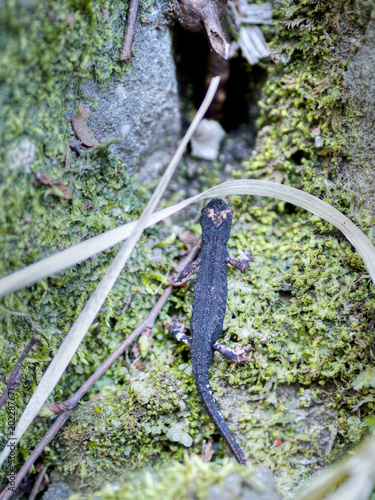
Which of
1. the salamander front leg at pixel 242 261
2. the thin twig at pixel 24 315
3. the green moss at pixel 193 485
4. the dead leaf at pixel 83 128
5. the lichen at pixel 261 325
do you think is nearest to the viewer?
the green moss at pixel 193 485

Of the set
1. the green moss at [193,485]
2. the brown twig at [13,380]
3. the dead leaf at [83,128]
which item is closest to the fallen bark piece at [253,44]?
the dead leaf at [83,128]

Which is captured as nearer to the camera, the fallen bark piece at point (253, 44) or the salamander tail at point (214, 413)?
the salamander tail at point (214, 413)

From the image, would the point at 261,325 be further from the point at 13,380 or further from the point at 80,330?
the point at 13,380

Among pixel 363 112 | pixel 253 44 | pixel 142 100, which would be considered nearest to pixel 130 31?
pixel 142 100

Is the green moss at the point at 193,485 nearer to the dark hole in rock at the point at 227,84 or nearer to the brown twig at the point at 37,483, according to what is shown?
the brown twig at the point at 37,483

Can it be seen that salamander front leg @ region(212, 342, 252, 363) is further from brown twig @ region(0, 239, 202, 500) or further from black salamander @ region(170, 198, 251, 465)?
brown twig @ region(0, 239, 202, 500)

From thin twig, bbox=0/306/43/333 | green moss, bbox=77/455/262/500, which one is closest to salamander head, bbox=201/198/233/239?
thin twig, bbox=0/306/43/333
